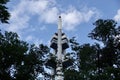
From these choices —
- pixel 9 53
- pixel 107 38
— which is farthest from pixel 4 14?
pixel 107 38

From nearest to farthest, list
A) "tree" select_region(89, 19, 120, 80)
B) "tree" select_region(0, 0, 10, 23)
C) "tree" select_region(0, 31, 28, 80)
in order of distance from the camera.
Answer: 1. "tree" select_region(0, 0, 10, 23)
2. "tree" select_region(0, 31, 28, 80)
3. "tree" select_region(89, 19, 120, 80)

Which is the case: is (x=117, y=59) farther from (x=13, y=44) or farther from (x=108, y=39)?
(x=13, y=44)

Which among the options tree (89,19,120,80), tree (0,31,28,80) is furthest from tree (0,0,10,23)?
tree (89,19,120,80)

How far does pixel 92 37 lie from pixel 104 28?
2.18 meters

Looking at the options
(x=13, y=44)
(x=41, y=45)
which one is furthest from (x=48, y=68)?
(x=13, y=44)

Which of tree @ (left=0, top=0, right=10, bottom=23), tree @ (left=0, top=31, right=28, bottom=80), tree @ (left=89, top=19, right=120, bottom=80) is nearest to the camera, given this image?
tree @ (left=0, top=0, right=10, bottom=23)

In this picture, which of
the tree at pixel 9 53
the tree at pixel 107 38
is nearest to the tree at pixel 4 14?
the tree at pixel 9 53

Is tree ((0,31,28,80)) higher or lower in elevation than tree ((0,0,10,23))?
higher

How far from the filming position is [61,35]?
399ft

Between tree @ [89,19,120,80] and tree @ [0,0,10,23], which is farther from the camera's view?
tree @ [89,19,120,80]

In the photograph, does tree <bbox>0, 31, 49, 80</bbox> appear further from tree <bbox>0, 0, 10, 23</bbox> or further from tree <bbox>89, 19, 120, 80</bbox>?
tree <bbox>0, 0, 10, 23</bbox>

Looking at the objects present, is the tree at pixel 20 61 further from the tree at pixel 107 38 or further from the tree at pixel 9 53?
the tree at pixel 107 38

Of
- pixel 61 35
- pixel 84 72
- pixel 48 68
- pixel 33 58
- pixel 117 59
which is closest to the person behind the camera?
pixel 84 72

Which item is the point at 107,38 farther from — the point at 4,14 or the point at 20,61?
the point at 4,14
